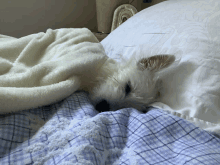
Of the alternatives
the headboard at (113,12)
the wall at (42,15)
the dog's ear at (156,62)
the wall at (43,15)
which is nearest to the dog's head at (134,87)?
the dog's ear at (156,62)

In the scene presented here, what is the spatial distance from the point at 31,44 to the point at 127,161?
723 millimetres

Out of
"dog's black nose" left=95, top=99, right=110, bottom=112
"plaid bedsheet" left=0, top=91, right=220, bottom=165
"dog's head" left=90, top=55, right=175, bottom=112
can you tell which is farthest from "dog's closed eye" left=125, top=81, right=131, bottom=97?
"plaid bedsheet" left=0, top=91, right=220, bottom=165

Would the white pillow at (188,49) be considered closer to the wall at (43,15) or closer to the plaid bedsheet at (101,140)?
the plaid bedsheet at (101,140)

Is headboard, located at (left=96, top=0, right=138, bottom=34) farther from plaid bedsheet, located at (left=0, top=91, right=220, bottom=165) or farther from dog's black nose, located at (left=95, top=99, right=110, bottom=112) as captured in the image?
plaid bedsheet, located at (left=0, top=91, right=220, bottom=165)

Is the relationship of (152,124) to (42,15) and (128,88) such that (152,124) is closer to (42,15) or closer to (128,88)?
(128,88)

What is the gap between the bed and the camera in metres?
0.39

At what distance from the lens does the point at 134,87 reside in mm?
772

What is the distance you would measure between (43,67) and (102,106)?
28 centimetres

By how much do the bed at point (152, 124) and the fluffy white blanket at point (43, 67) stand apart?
0.03 m

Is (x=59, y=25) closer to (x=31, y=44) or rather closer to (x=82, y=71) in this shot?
(x=31, y=44)

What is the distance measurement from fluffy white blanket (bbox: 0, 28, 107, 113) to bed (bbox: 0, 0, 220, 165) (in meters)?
A: 0.03

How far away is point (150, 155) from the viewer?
0.41 metres

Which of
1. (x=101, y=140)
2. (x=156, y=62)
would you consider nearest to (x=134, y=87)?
(x=156, y=62)

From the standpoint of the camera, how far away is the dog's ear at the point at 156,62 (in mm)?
715
